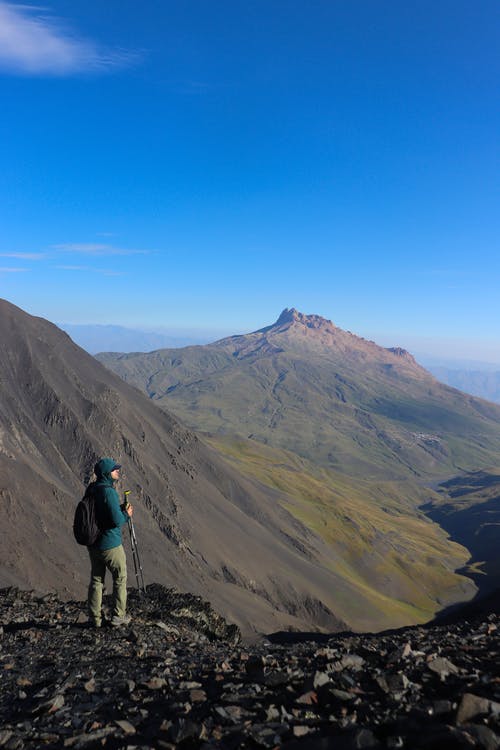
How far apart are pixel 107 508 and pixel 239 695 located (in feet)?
22.5

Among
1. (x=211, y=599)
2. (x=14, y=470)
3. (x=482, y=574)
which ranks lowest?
(x=482, y=574)

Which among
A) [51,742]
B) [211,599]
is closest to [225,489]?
[211,599]

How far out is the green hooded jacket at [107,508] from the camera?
14.3 metres

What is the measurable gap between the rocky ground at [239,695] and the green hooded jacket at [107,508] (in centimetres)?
294

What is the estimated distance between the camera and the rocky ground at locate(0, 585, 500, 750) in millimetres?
6891

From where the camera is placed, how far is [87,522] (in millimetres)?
14250

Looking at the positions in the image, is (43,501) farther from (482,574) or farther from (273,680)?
(482,574)

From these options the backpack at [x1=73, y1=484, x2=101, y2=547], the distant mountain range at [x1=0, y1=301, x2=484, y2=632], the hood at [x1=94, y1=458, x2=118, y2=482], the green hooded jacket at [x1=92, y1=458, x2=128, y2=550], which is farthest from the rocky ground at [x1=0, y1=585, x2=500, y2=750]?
the distant mountain range at [x1=0, y1=301, x2=484, y2=632]

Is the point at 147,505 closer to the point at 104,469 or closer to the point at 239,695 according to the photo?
the point at 104,469

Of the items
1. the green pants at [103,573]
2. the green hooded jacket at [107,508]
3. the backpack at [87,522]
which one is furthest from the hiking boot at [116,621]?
the backpack at [87,522]

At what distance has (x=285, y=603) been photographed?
267 ft

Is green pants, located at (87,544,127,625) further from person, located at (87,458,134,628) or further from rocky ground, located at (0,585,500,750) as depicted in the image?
rocky ground, located at (0,585,500,750)

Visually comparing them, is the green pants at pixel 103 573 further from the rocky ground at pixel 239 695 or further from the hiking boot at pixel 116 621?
the rocky ground at pixel 239 695

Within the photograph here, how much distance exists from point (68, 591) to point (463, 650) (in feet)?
131
